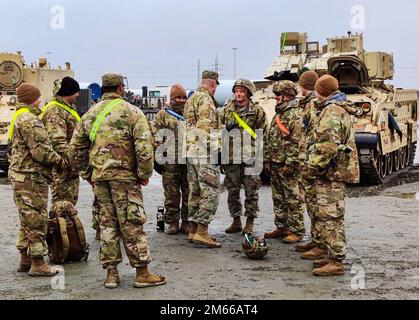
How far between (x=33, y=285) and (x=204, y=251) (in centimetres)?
225

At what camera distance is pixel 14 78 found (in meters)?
A: 18.8

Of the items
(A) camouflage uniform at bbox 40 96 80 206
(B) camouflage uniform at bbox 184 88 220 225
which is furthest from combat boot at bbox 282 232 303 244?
(A) camouflage uniform at bbox 40 96 80 206

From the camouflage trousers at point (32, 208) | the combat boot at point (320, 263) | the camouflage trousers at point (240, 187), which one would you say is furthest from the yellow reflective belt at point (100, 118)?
the camouflage trousers at point (240, 187)

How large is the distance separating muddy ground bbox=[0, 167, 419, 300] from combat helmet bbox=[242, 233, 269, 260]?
0.09 m

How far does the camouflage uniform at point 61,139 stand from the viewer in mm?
7125

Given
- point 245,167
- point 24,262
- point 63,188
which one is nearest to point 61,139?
point 63,188

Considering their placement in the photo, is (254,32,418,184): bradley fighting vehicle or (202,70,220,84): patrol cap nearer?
(202,70,220,84): patrol cap

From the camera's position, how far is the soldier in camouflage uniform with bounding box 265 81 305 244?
26.3 ft

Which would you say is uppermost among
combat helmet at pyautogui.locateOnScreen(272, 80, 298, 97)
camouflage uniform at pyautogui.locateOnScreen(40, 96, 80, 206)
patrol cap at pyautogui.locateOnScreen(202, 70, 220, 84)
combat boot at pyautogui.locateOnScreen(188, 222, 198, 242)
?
patrol cap at pyautogui.locateOnScreen(202, 70, 220, 84)

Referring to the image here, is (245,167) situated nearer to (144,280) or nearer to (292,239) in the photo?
(292,239)

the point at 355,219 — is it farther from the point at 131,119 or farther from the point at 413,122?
the point at 413,122

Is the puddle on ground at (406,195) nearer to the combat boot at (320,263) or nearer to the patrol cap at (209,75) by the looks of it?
the patrol cap at (209,75)

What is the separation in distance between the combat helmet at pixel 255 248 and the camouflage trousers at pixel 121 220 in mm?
1591

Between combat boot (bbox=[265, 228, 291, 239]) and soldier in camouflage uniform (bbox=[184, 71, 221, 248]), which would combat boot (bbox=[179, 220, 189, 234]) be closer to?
soldier in camouflage uniform (bbox=[184, 71, 221, 248])
